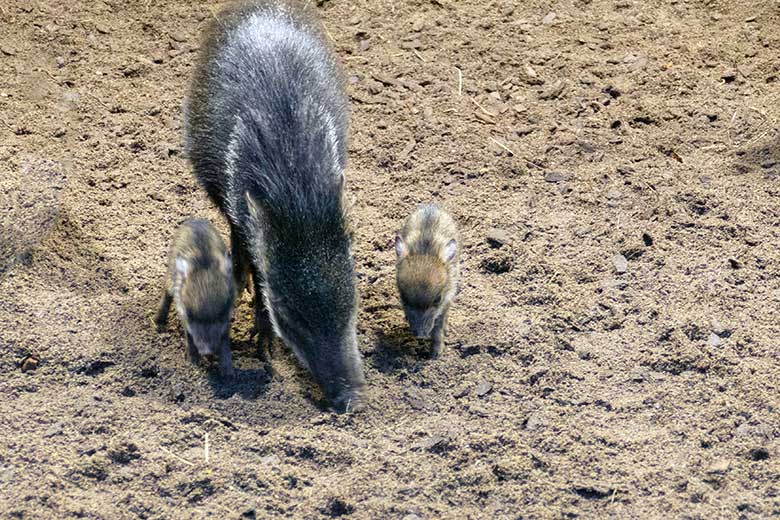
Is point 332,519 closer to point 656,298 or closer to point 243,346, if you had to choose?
point 243,346

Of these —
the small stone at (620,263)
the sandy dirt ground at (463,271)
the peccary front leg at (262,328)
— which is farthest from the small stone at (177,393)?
the small stone at (620,263)

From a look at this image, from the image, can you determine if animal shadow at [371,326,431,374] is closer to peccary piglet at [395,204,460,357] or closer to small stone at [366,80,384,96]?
peccary piglet at [395,204,460,357]

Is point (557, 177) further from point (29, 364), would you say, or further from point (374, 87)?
point (29, 364)

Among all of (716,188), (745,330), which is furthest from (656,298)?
(716,188)

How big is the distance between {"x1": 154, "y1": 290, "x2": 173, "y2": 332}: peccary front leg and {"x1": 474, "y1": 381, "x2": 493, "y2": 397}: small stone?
1.92 metres

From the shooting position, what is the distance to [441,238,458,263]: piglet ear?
7.05 m

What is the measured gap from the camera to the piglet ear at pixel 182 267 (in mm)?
6688

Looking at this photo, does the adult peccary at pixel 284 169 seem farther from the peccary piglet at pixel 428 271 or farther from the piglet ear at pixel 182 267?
the peccary piglet at pixel 428 271

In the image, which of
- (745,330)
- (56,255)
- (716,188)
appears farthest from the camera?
(716,188)

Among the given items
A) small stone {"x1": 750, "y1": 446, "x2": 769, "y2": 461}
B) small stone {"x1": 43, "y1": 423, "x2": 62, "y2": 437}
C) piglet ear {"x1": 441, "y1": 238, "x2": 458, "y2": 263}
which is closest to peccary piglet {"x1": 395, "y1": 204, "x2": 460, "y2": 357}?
piglet ear {"x1": 441, "y1": 238, "x2": 458, "y2": 263}

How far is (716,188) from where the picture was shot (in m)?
8.03

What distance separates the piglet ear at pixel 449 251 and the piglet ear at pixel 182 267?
1491mm

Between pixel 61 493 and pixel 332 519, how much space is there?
1.35 meters

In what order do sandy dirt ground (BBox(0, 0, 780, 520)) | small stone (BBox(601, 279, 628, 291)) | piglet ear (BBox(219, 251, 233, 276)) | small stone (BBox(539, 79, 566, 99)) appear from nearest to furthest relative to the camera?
sandy dirt ground (BBox(0, 0, 780, 520)) < piglet ear (BBox(219, 251, 233, 276)) < small stone (BBox(601, 279, 628, 291)) < small stone (BBox(539, 79, 566, 99))
